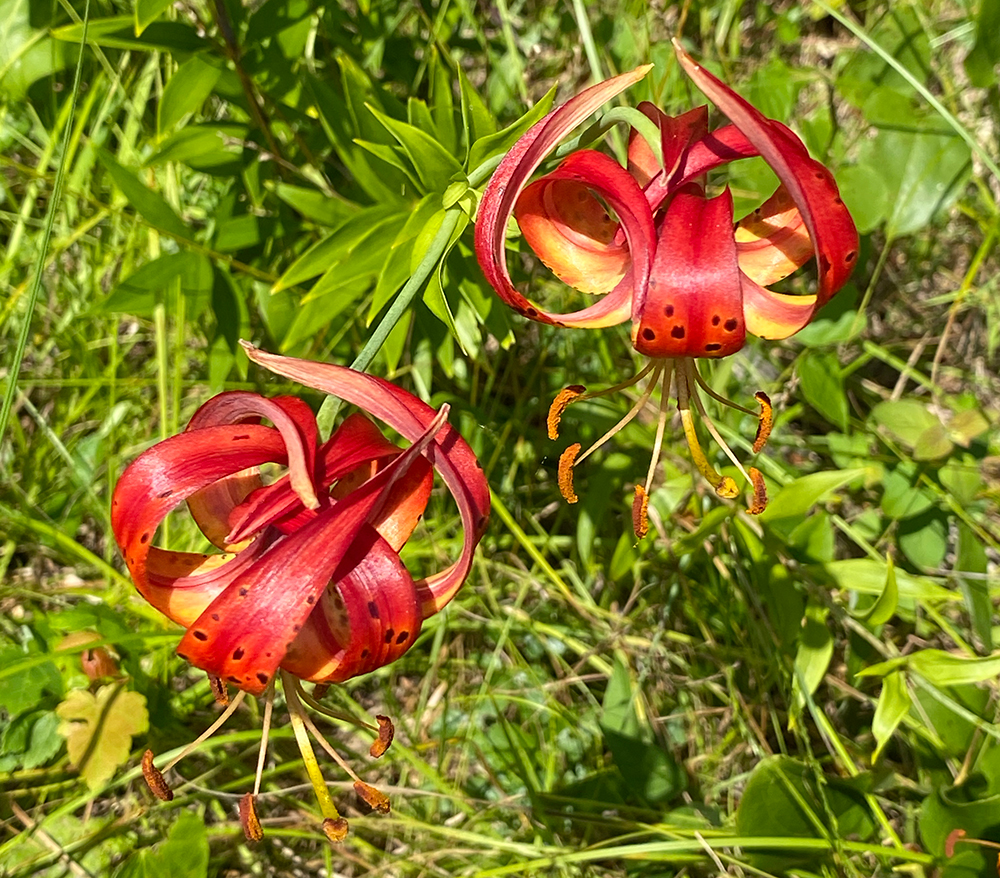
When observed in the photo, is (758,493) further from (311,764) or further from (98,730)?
(98,730)

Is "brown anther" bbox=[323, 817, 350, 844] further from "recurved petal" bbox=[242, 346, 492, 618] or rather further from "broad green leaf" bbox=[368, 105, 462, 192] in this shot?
"broad green leaf" bbox=[368, 105, 462, 192]

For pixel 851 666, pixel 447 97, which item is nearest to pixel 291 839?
pixel 851 666

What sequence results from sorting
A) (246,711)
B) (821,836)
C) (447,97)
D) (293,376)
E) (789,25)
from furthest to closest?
(789,25), (246,711), (821,836), (447,97), (293,376)

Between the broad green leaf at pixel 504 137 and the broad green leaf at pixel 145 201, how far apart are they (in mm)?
682

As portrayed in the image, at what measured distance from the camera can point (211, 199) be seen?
2.05 metres

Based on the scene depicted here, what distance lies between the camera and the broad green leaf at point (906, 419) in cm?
180

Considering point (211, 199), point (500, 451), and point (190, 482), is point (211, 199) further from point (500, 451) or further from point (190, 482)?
point (190, 482)

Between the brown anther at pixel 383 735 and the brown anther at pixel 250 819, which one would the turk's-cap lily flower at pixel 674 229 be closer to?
the brown anther at pixel 383 735

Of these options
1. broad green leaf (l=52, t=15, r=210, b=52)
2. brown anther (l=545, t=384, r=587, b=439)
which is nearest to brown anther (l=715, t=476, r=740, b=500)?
brown anther (l=545, t=384, r=587, b=439)

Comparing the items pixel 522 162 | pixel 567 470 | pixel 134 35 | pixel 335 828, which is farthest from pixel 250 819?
pixel 134 35

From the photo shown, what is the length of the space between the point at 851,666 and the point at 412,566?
A: 0.81m

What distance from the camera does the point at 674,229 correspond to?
87cm

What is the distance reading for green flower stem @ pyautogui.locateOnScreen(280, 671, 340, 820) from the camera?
0.95 metres

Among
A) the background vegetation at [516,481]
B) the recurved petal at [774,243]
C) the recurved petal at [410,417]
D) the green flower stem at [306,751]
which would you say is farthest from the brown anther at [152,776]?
the recurved petal at [774,243]
